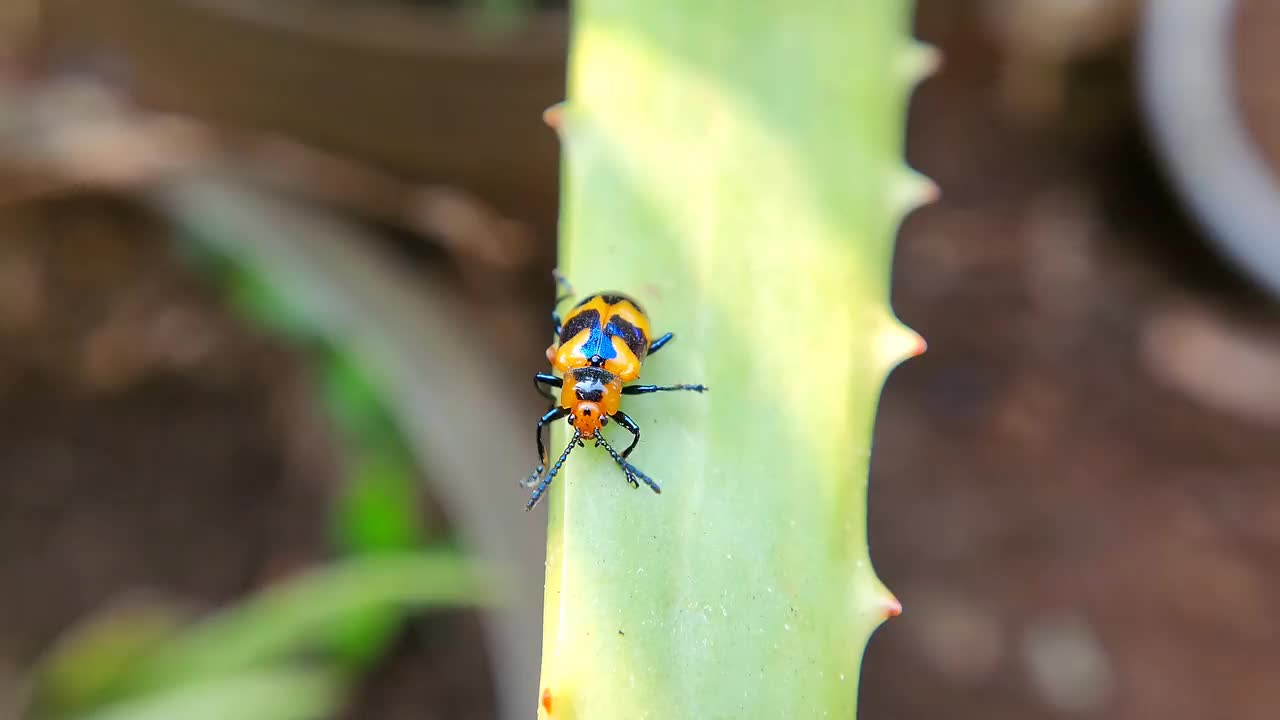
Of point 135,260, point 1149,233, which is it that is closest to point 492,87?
point 135,260

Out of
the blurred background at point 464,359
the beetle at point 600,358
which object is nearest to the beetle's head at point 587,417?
the beetle at point 600,358

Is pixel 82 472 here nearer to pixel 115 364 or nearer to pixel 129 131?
pixel 115 364

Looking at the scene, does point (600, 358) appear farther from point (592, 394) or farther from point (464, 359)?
point (464, 359)

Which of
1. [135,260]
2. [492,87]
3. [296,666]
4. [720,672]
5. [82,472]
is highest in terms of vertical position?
[492,87]

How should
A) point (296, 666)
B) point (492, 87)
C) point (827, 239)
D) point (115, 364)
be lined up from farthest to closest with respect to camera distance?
point (115, 364) → point (492, 87) → point (296, 666) → point (827, 239)

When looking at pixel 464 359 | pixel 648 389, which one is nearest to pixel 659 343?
pixel 648 389

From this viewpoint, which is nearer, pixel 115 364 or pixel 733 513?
pixel 733 513

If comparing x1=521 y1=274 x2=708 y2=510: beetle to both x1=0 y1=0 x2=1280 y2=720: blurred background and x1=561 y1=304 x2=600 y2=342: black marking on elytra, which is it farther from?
x1=0 y1=0 x2=1280 y2=720: blurred background

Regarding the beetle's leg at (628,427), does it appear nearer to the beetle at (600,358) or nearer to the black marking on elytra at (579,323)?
the beetle at (600,358)
